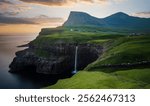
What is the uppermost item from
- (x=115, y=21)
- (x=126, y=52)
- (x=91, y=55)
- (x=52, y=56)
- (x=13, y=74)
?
(x=115, y=21)

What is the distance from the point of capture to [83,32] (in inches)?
894

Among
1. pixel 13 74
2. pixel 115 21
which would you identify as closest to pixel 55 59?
pixel 13 74

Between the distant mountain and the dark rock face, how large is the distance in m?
1.43

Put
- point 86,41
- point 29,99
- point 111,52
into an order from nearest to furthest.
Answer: point 29,99, point 111,52, point 86,41

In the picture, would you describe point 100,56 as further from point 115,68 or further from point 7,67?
point 7,67

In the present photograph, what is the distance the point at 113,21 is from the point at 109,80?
4191mm

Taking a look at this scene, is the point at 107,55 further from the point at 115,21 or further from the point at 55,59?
the point at 55,59

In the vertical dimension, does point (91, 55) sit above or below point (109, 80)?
above

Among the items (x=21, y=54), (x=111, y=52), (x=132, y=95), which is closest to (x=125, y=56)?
(x=111, y=52)

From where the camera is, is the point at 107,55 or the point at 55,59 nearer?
the point at 107,55

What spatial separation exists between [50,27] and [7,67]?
339 cm

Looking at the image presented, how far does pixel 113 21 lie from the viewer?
67.9 feet

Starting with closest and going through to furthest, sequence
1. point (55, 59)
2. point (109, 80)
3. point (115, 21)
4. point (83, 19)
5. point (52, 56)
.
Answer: point (109, 80)
point (115, 21)
point (83, 19)
point (55, 59)
point (52, 56)

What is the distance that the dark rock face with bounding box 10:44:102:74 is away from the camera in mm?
20750
